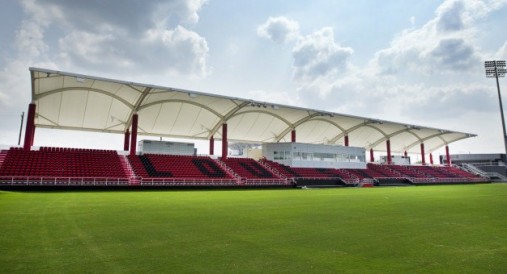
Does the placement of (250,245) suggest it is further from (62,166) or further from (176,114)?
(176,114)

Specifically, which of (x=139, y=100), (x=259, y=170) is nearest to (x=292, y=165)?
(x=259, y=170)

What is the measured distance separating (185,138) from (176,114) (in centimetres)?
754

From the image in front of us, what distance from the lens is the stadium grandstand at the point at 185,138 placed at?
27438 mm

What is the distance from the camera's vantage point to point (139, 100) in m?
32.1

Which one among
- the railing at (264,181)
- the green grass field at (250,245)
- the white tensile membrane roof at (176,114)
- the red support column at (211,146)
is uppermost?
the white tensile membrane roof at (176,114)

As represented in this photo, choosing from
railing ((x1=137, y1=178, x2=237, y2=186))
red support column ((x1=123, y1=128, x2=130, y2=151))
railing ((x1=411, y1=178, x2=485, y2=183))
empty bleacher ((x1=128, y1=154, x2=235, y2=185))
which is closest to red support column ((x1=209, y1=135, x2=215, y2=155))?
empty bleacher ((x1=128, y1=154, x2=235, y2=185))

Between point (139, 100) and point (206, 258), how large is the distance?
30185mm

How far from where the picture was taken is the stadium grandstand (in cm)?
2744

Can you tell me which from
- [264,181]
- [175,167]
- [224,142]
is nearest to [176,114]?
[175,167]

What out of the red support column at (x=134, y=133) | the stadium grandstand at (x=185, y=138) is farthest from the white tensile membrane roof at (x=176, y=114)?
the red support column at (x=134, y=133)

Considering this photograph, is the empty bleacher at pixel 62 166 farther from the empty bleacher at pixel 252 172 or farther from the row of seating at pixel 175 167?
the empty bleacher at pixel 252 172

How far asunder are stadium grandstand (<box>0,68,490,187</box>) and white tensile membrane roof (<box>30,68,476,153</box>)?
0.32ft

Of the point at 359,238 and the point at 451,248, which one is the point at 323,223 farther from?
the point at 451,248

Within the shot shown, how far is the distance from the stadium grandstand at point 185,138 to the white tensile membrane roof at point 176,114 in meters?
0.10
